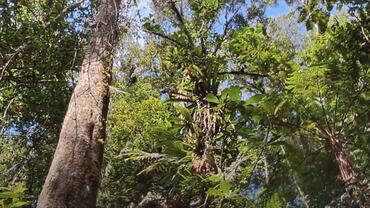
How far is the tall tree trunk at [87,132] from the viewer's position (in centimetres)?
307

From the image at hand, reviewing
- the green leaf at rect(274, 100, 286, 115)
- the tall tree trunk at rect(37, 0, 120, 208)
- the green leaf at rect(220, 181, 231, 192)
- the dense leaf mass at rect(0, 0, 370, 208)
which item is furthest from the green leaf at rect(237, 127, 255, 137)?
the tall tree trunk at rect(37, 0, 120, 208)

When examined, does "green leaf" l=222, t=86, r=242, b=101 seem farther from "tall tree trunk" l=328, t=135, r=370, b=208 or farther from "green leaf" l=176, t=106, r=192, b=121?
"tall tree trunk" l=328, t=135, r=370, b=208

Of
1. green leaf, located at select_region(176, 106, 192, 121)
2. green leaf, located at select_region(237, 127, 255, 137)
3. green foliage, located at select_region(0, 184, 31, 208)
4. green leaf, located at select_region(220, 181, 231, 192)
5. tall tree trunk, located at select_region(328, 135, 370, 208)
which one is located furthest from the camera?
green leaf, located at select_region(176, 106, 192, 121)

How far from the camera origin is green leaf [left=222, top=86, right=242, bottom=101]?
4.20 metres

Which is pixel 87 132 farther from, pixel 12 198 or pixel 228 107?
pixel 228 107

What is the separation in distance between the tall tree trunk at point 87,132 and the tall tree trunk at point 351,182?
1.89m

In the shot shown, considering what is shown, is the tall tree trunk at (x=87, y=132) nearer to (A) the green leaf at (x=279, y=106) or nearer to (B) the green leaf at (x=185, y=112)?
(B) the green leaf at (x=185, y=112)

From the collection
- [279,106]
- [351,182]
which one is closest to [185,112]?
[279,106]

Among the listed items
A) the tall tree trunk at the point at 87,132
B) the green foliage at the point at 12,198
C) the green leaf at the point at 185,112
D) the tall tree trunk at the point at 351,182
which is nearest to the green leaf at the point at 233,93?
the green leaf at the point at 185,112

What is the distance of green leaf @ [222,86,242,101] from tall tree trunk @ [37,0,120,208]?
3.87ft

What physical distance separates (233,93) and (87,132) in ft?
4.93

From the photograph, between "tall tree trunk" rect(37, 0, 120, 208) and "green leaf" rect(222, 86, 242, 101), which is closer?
"tall tree trunk" rect(37, 0, 120, 208)

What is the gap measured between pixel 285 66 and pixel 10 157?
6554mm

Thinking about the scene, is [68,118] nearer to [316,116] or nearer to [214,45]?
[316,116]
